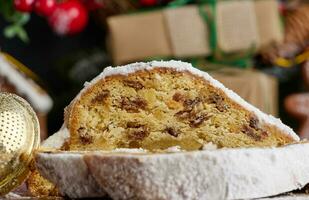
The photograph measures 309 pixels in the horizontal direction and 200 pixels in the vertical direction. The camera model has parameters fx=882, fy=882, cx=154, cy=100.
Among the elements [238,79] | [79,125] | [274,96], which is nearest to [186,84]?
[79,125]

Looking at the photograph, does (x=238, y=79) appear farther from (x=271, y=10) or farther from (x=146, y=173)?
(x=146, y=173)

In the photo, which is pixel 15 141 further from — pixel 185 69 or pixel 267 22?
pixel 267 22

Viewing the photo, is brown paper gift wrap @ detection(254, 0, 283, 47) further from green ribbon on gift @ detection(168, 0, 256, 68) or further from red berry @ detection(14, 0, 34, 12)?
red berry @ detection(14, 0, 34, 12)

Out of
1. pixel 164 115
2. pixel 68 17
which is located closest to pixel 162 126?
pixel 164 115

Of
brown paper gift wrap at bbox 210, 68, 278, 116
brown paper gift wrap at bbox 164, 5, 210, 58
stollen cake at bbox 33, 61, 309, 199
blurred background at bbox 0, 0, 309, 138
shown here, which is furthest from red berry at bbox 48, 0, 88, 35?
A: stollen cake at bbox 33, 61, 309, 199

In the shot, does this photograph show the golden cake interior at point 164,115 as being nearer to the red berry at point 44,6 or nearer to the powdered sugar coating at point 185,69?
the powdered sugar coating at point 185,69

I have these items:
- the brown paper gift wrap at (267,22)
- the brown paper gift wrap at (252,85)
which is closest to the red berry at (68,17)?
the brown paper gift wrap at (252,85)
